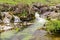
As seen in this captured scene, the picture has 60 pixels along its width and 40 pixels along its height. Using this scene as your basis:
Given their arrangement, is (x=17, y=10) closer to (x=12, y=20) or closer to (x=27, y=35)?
(x=12, y=20)

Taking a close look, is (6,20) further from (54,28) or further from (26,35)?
(54,28)

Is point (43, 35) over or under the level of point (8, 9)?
under

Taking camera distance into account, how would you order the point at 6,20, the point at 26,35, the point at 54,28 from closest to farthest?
1. the point at 54,28
2. the point at 26,35
3. the point at 6,20

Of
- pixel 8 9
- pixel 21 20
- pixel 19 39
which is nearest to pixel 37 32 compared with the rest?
pixel 19 39

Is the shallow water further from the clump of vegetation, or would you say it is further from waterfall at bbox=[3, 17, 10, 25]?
waterfall at bbox=[3, 17, 10, 25]

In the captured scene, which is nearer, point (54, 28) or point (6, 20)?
point (54, 28)

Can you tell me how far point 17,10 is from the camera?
142ft

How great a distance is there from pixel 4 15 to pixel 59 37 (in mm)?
16046

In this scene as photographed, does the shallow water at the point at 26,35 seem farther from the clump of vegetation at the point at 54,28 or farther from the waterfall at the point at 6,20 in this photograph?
the waterfall at the point at 6,20

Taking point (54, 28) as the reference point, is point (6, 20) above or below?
above

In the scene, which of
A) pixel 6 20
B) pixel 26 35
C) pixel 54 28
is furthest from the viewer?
pixel 6 20

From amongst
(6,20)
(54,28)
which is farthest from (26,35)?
(6,20)

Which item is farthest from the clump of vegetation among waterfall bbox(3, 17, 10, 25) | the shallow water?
waterfall bbox(3, 17, 10, 25)

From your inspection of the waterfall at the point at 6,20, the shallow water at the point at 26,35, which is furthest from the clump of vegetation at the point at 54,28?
the waterfall at the point at 6,20
